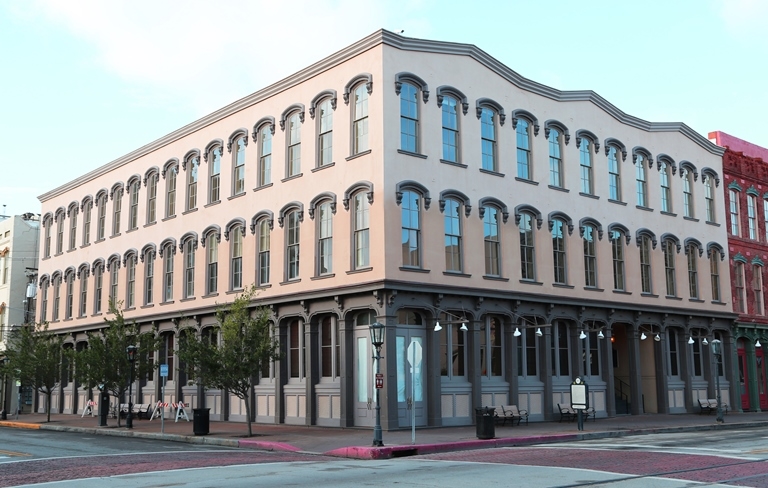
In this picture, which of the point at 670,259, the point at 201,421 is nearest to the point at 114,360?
the point at 201,421

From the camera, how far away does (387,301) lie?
26.4 meters

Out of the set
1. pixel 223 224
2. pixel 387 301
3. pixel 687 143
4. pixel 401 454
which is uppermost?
pixel 687 143

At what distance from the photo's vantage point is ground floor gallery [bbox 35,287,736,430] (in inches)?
1072

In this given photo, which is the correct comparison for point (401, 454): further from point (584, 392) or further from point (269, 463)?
point (584, 392)

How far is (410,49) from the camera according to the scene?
93.3 feet

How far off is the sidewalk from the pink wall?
49.0 ft

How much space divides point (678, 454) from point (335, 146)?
15888mm

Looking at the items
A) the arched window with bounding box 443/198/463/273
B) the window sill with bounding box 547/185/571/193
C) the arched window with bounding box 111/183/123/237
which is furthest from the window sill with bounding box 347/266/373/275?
the arched window with bounding box 111/183/123/237

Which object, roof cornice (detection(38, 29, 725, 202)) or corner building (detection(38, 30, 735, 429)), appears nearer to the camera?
corner building (detection(38, 30, 735, 429))

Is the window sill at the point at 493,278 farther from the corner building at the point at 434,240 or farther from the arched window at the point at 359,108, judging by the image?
the arched window at the point at 359,108

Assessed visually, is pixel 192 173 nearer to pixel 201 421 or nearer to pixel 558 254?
pixel 201 421

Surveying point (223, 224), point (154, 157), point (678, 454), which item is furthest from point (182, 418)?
point (678, 454)

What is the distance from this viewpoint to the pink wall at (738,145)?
43.0 m

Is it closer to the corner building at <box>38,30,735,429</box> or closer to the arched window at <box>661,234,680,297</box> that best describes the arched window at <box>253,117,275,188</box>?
the corner building at <box>38,30,735,429</box>
